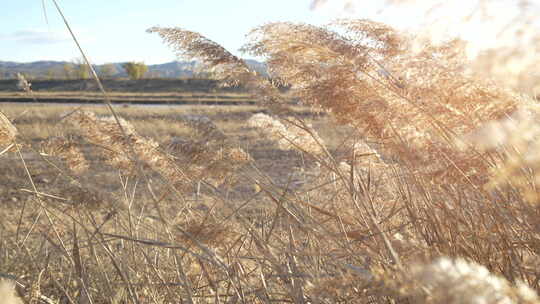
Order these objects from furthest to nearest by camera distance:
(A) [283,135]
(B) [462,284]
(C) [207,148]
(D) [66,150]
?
1. (D) [66,150]
2. (A) [283,135]
3. (C) [207,148]
4. (B) [462,284]

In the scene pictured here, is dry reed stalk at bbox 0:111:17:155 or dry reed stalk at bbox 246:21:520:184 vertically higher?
dry reed stalk at bbox 246:21:520:184

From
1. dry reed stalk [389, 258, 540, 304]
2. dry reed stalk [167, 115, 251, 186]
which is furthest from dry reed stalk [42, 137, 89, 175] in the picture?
dry reed stalk [389, 258, 540, 304]

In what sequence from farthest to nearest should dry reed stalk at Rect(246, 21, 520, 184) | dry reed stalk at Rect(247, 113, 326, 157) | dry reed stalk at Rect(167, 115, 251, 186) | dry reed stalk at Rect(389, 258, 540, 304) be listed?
dry reed stalk at Rect(247, 113, 326, 157) → dry reed stalk at Rect(167, 115, 251, 186) → dry reed stalk at Rect(246, 21, 520, 184) → dry reed stalk at Rect(389, 258, 540, 304)

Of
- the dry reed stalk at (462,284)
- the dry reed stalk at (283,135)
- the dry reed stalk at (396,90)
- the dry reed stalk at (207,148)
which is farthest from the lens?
the dry reed stalk at (283,135)

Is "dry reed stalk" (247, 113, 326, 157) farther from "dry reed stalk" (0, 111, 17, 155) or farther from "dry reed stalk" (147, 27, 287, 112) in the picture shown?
"dry reed stalk" (0, 111, 17, 155)

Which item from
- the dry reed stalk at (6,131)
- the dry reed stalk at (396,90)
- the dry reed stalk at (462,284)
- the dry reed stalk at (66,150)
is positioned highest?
the dry reed stalk at (396,90)

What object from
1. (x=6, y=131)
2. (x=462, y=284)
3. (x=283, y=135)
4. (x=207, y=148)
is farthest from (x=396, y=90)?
(x=6, y=131)

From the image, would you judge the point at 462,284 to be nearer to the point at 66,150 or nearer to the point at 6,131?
the point at 6,131

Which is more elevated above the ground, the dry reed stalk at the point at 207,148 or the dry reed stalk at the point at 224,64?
the dry reed stalk at the point at 224,64

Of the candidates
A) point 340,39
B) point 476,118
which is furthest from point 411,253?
point 340,39

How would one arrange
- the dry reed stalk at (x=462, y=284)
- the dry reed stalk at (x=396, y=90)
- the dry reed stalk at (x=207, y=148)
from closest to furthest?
the dry reed stalk at (x=462, y=284)
the dry reed stalk at (x=396, y=90)
the dry reed stalk at (x=207, y=148)

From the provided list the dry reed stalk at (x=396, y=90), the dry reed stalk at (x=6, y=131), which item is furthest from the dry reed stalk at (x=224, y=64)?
the dry reed stalk at (x=6, y=131)

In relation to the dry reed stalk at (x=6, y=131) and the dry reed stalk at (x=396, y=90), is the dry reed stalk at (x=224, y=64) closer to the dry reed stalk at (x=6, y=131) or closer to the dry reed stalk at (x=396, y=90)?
the dry reed stalk at (x=396, y=90)

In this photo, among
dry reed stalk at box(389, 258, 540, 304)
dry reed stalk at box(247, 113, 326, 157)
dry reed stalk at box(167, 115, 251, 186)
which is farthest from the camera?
dry reed stalk at box(247, 113, 326, 157)
